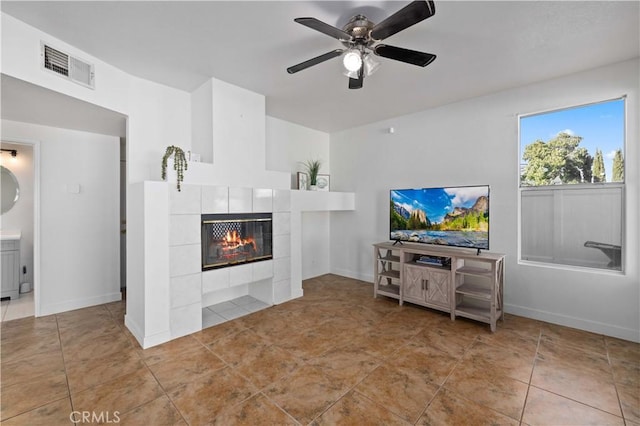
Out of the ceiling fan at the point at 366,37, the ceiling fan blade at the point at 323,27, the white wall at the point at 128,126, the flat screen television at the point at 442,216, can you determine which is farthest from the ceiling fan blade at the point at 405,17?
the white wall at the point at 128,126

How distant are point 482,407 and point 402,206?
Result: 8.83ft

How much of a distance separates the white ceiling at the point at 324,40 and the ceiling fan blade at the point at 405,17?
24 centimetres

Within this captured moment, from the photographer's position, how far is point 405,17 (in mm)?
1722

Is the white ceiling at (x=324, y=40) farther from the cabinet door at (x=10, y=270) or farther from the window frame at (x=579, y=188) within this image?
the cabinet door at (x=10, y=270)

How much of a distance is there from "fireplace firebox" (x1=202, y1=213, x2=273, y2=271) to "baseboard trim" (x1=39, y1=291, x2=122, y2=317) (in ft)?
6.16

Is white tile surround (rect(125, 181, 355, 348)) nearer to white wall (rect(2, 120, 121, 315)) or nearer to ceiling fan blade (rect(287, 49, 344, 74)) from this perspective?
white wall (rect(2, 120, 121, 315))

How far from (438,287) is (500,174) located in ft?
5.47

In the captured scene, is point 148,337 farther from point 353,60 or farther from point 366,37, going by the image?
point 366,37

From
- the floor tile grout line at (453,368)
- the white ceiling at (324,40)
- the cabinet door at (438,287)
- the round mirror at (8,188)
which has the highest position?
the white ceiling at (324,40)

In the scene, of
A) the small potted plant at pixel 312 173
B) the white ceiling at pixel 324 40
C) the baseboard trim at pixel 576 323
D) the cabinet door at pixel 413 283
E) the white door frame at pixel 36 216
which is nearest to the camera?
the white ceiling at pixel 324 40

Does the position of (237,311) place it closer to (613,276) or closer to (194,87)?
(194,87)

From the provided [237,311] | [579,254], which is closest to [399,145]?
[579,254]

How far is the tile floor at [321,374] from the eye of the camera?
1.77 metres

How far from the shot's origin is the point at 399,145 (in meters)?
4.46
